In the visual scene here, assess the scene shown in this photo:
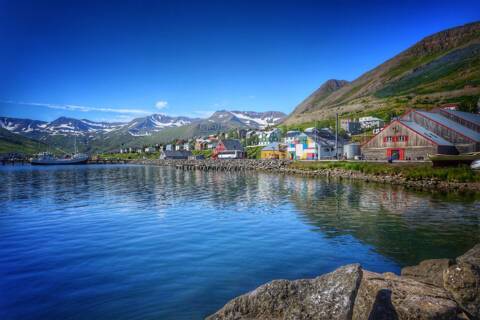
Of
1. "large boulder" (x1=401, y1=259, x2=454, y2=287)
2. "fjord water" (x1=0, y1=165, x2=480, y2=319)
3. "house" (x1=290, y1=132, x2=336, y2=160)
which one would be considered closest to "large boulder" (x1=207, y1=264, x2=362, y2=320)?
"fjord water" (x1=0, y1=165, x2=480, y2=319)

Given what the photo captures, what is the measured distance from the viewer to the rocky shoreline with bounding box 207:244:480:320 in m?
7.55

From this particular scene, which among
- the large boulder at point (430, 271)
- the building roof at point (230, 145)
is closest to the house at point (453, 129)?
the large boulder at point (430, 271)

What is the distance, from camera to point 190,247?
66.4 ft

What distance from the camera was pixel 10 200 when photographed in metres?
43.4

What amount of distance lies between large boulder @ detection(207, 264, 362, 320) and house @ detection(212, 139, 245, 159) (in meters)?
161

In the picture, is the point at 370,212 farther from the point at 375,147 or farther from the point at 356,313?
the point at 375,147

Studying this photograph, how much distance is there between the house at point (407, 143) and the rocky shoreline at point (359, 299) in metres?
67.1

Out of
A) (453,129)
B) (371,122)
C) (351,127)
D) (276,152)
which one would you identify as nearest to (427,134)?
(453,129)

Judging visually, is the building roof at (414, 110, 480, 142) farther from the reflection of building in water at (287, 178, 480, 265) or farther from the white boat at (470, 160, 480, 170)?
the reflection of building in water at (287, 178, 480, 265)

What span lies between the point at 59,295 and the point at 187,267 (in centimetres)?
570

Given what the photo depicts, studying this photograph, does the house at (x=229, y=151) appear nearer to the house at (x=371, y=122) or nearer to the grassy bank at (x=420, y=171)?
the house at (x=371, y=122)

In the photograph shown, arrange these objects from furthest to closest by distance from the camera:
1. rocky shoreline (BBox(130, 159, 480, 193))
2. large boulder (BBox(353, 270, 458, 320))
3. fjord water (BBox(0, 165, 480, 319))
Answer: rocky shoreline (BBox(130, 159, 480, 193)) < fjord water (BBox(0, 165, 480, 319)) < large boulder (BBox(353, 270, 458, 320))

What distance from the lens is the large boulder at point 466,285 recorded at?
8938 millimetres

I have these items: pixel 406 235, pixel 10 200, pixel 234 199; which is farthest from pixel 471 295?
pixel 10 200
